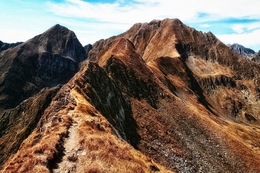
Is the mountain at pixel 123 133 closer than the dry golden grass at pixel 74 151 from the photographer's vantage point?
No

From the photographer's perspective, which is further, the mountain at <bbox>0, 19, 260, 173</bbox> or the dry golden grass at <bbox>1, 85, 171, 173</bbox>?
the mountain at <bbox>0, 19, 260, 173</bbox>

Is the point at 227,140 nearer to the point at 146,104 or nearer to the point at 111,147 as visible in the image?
the point at 146,104

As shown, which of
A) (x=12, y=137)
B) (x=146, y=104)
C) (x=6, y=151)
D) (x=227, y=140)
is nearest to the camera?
(x=227, y=140)

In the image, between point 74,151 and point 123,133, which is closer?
point 74,151

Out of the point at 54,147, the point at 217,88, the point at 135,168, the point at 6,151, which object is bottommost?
the point at 6,151

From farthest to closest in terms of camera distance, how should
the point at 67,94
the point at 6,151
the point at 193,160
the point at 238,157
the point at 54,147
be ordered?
the point at 6,151 → the point at 238,157 → the point at 193,160 → the point at 67,94 → the point at 54,147

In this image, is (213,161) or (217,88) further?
(217,88)

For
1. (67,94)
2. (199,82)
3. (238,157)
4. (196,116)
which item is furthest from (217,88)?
(67,94)

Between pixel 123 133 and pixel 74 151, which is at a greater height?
pixel 74 151

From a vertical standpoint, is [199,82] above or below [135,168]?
below

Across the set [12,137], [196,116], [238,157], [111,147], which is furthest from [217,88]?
[111,147]
